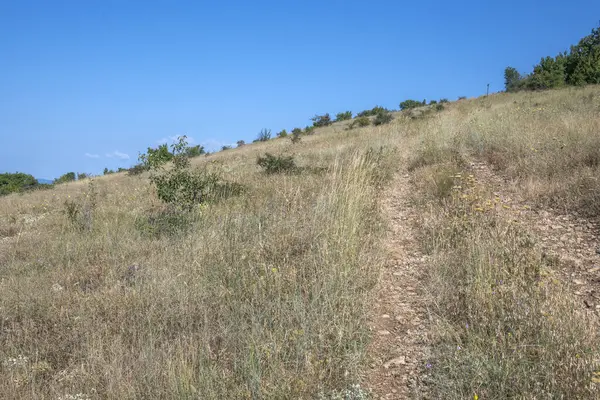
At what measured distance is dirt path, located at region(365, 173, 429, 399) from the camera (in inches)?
108

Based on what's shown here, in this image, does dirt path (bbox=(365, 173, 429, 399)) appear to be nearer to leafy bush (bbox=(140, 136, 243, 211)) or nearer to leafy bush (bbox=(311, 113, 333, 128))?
leafy bush (bbox=(140, 136, 243, 211))

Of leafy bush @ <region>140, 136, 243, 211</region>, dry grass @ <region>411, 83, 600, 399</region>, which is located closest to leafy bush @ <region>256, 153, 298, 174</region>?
leafy bush @ <region>140, 136, 243, 211</region>

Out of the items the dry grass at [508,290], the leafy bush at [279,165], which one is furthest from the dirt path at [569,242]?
the leafy bush at [279,165]

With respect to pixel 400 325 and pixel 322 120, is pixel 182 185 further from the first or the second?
pixel 322 120

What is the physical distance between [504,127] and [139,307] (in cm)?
938

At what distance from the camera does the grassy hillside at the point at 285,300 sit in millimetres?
2572

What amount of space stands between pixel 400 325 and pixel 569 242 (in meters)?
2.51

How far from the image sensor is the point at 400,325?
3.37 m

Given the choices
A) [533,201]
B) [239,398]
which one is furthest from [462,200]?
[239,398]

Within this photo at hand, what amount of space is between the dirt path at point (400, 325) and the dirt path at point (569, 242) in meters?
1.32

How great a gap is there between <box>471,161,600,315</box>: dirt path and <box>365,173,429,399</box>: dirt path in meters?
1.32

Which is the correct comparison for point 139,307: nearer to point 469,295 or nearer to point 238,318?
point 238,318

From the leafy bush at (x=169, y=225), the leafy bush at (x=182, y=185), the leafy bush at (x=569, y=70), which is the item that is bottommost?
the leafy bush at (x=169, y=225)

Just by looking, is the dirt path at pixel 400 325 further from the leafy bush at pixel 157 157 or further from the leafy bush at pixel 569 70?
the leafy bush at pixel 569 70
